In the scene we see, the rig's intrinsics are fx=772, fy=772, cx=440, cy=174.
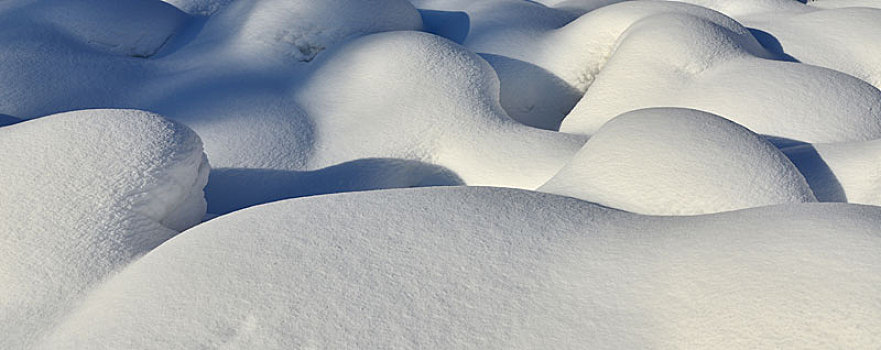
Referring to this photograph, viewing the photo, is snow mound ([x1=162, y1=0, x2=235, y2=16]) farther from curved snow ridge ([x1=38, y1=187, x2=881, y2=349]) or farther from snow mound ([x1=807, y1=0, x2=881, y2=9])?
snow mound ([x1=807, y1=0, x2=881, y2=9])

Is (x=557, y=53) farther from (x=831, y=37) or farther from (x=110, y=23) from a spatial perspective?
(x=110, y=23)

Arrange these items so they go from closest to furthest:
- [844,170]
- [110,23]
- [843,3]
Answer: [844,170] < [110,23] < [843,3]

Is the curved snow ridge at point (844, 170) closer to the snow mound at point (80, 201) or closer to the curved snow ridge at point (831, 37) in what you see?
the curved snow ridge at point (831, 37)

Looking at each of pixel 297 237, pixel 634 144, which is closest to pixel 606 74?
pixel 634 144

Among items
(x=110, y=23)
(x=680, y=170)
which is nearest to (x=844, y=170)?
(x=680, y=170)

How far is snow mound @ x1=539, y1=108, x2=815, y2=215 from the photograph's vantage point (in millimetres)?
688

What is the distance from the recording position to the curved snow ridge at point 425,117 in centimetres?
94

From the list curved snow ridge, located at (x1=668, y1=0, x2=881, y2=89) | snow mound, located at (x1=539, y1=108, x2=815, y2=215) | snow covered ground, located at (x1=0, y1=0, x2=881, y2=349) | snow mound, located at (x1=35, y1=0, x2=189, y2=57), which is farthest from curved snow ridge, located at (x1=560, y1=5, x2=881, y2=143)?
snow mound, located at (x1=35, y1=0, x2=189, y2=57)

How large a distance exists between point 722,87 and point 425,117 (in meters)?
0.40

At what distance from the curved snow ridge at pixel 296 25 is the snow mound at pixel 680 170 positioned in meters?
0.58

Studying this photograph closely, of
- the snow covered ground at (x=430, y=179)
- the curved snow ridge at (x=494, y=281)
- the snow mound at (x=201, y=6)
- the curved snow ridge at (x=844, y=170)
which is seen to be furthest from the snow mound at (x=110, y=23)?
the curved snow ridge at (x=844, y=170)

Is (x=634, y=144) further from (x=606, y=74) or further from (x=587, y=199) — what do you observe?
(x=606, y=74)

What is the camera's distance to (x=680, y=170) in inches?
27.8

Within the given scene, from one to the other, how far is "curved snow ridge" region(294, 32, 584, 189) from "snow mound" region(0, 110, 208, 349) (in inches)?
10.4
